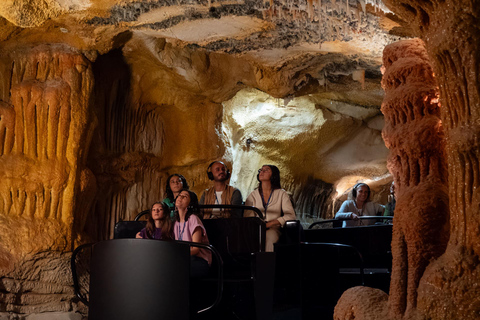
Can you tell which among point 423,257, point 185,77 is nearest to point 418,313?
point 423,257

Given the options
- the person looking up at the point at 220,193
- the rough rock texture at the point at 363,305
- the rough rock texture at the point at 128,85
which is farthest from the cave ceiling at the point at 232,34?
the rough rock texture at the point at 363,305

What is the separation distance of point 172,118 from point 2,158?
10.4 feet

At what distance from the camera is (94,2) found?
5812 millimetres

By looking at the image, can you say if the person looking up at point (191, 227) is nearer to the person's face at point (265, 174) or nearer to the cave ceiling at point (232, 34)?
the person's face at point (265, 174)

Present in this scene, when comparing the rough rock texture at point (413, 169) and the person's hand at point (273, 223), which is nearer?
the rough rock texture at point (413, 169)

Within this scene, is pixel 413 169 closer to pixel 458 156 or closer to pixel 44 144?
pixel 458 156

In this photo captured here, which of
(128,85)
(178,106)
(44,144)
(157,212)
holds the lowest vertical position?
(157,212)

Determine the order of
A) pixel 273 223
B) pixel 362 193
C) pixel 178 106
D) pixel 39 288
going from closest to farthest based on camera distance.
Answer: pixel 273 223 → pixel 39 288 → pixel 362 193 → pixel 178 106

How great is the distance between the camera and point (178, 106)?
8.69 m

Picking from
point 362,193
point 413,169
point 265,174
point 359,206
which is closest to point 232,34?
point 265,174

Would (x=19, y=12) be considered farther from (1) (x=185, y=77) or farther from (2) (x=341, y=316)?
(2) (x=341, y=316)

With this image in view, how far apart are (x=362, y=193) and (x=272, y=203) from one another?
4.64 feet

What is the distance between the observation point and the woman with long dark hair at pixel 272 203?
5.27 m

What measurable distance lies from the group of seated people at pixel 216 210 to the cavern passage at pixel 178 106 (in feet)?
5.63
